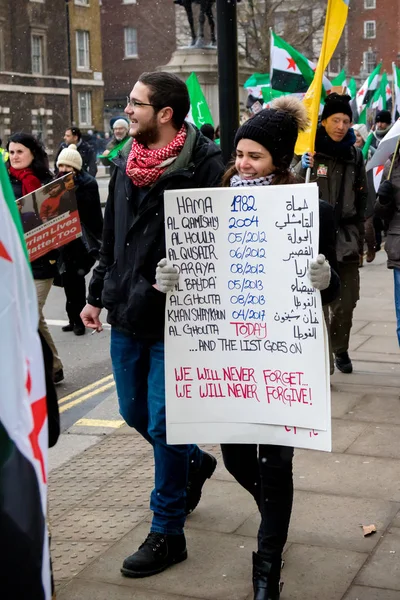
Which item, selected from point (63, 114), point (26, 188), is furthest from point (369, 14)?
point (26, 188)

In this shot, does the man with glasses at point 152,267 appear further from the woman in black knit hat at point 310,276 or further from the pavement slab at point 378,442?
the pavement slab at point 378,442

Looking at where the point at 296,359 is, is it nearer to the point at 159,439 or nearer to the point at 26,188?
the point at 159,439

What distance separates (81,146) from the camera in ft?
56.4

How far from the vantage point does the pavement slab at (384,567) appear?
3.78 m

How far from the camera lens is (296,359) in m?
3.71

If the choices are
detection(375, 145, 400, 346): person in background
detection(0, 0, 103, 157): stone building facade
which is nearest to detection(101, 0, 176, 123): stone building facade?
detection(0, 0, 103, 157): stone building facade

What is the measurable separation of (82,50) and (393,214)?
186 feet

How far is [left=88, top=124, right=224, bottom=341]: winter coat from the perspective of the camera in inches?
158

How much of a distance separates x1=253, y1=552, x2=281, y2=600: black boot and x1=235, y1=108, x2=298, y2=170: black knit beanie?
56.8 inches

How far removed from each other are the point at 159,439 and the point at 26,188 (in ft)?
13.6

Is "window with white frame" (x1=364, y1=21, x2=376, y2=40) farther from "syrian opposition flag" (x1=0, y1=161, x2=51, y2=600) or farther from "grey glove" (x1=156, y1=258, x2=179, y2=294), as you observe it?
"syrian opposition flag" (x1=0, y1=161, x2=51, y2=600)

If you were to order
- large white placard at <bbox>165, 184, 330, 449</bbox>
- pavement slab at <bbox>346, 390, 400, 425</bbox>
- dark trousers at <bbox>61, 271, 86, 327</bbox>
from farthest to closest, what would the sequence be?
dark trousers at <bbox>61, 271, 86, 327</bbox>, pavement slab at <bbox>346, 390, 400, 425</bbox>, large white placard at <bbox>165, 184, 330, 449</bbox>

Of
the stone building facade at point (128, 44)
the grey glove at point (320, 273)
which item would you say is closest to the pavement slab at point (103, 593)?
the grey glove at point (320, 273)

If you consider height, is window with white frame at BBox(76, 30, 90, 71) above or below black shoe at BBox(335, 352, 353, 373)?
above
